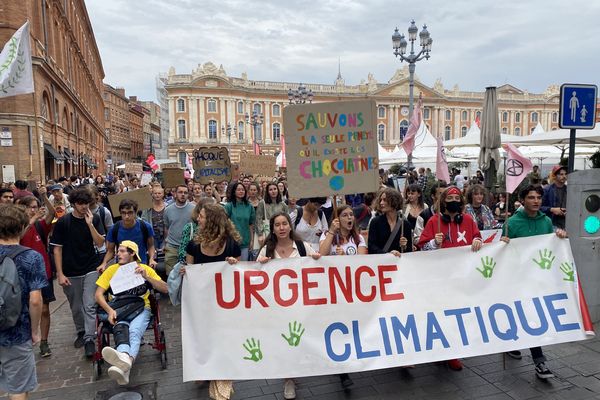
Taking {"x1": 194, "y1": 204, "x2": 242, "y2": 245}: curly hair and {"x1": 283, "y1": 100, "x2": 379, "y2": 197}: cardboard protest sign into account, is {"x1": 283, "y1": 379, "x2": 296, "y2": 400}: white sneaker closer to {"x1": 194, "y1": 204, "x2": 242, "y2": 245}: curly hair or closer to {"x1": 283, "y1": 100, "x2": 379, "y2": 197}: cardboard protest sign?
{"x1": 194, "y1": 204, "x2": 242, "y2": 245}: curly hair

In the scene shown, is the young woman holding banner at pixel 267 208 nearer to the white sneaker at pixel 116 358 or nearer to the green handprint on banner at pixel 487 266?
the white sneaker at pixel 116 358

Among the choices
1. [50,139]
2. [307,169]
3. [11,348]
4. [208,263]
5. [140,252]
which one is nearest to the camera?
[11,348]

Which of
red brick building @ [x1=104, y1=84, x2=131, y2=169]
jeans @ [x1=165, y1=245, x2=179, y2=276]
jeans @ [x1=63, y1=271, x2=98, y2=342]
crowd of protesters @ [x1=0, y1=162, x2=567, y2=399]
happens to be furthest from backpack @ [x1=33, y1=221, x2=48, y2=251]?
red brick building @ [x1=104, y1=84, x2=131, y2=169]

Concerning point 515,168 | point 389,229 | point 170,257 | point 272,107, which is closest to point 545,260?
point 389,229

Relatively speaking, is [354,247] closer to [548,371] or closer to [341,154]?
[341,154]

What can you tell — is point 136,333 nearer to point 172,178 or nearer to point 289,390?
point 289,390

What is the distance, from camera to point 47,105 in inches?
928

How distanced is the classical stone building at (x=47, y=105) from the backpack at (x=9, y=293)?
6912 mm

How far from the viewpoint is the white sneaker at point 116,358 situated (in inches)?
141

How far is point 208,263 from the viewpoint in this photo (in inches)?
147

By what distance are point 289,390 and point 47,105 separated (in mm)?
25040

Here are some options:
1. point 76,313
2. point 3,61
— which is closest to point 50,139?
point 3,61

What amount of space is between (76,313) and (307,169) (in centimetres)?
327

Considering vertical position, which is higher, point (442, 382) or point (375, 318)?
point (375, 318)
